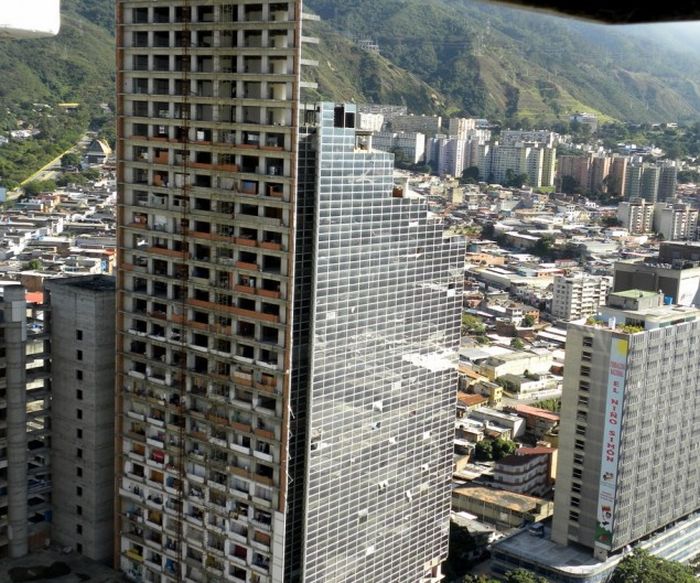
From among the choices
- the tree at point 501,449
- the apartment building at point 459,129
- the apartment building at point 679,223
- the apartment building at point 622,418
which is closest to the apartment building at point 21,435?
the apartment building at point 622,418

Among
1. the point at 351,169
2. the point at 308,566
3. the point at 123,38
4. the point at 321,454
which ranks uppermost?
the point at 123,38

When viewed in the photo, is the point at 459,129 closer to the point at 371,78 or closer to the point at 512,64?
the point at 371,78

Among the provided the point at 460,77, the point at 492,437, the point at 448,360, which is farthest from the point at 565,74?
the point at 448,360

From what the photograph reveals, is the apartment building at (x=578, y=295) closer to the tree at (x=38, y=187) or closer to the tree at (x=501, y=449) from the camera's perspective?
the tree at (x=501, y=449)

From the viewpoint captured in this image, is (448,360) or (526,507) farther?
(526,507)

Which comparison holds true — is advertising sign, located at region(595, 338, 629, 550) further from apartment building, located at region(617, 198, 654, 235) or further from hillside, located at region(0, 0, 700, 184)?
hillside, located at region(0, 0, 700, 184)

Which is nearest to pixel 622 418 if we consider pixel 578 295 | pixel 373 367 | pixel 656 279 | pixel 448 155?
pixel 373 367

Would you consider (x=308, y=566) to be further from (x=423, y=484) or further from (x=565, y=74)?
(x=565, y=74)

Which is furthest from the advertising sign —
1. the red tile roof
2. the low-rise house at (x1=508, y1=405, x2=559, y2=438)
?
the red tile roof
